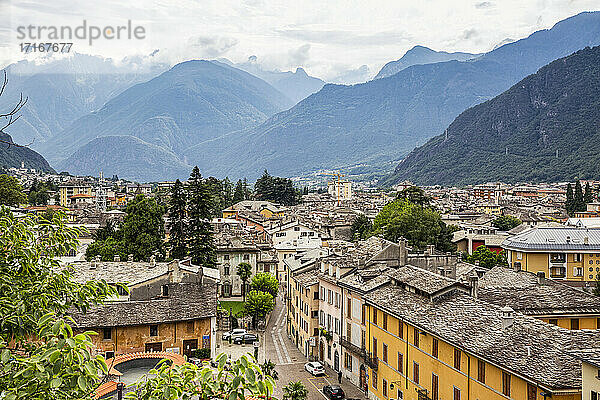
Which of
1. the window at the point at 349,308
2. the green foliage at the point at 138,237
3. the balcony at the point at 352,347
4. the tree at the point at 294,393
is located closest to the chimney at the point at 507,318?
the tree at the point at 294,393

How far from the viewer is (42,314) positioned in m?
8.27

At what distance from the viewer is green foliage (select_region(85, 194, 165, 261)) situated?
58.2 meters

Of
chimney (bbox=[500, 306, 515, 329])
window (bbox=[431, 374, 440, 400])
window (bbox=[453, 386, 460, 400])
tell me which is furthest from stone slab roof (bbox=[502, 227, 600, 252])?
window (bbox=[453, 386, 460, 400])

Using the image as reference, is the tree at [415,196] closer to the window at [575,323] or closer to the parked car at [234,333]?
the parked car at [234,333]

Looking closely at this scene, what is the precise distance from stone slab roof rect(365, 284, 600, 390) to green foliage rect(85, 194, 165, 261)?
31.2m

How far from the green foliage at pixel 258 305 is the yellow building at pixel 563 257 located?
23482 mm

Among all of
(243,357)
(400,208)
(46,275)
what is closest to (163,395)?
(243,357)

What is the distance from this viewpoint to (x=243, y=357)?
686cm

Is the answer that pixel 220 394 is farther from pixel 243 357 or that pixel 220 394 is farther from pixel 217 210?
pixel 217 210

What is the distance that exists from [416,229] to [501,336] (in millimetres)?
45782

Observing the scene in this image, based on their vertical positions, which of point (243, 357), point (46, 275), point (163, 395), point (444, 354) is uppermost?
point (46, 275)

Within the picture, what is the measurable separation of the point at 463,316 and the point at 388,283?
8.78 m

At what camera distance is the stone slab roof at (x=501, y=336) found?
67.6 ft

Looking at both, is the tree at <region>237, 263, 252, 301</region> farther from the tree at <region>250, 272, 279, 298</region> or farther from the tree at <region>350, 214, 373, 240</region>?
the tree at <region>350, 214, 373, 240</region>
